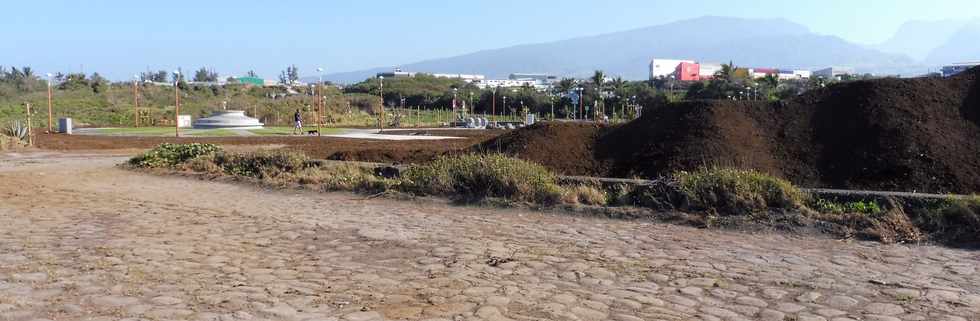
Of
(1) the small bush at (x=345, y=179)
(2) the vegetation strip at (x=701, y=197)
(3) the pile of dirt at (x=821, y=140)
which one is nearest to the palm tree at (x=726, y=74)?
(3) the pile of dirt at (x=821, y=140)

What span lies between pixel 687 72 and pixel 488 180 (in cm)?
15120

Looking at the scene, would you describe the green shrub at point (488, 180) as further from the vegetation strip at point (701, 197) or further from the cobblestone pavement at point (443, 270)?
the cobblestone pavement at point (443, 270)

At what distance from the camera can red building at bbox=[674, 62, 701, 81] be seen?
15238 centimetres

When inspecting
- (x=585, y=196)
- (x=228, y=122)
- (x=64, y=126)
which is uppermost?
(x=228, y=122)

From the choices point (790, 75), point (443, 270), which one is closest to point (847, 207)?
point (443, 270)

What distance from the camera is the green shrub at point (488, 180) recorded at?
33.3ft

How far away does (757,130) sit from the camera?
11.4m

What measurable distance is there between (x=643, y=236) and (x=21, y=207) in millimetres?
7488

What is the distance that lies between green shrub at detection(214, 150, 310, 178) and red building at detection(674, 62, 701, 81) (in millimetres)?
140008

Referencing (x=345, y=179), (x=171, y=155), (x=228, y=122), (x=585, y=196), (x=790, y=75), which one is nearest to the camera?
(x=585, y=196)

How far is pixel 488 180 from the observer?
10.6 metres

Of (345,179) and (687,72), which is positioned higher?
(687,72)

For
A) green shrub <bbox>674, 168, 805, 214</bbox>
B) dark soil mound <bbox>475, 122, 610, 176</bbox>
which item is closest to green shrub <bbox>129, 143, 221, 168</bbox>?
dark soil mound <bbox>475, 122, 610, 176</bbox>

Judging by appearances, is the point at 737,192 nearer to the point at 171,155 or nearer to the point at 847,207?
the point at 847,207
